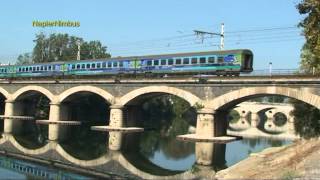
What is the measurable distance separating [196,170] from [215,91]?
13.1 meters

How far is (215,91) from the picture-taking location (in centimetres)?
4256

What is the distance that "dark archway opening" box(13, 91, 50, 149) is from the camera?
4524 centimetres

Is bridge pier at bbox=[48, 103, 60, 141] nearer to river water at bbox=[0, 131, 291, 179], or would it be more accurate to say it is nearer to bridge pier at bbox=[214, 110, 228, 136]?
river water at bbox=[0, 131, 291, 179]

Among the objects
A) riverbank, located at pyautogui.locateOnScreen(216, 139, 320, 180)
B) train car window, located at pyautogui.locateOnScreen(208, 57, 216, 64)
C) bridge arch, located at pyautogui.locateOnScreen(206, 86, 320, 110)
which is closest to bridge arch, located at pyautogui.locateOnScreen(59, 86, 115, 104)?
train car window, located at pyautogui.locateOnScreen(208, 57, 216, 64)

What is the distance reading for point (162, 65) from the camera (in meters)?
48.3

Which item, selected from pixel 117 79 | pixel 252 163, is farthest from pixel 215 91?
→ pixel 252 163

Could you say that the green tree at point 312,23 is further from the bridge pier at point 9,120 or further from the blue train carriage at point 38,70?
the blue train carriage at point 38,70

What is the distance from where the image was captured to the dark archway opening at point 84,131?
3947cm

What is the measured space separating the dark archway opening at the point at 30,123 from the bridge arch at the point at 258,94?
594 inches

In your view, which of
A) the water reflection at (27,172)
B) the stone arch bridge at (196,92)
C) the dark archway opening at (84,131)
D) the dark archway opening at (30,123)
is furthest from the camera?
the dark archway opening at (30,123)

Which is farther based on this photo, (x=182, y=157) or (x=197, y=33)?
(x=197, y=33)

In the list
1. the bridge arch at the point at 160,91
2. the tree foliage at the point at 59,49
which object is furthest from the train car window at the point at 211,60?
the tree foliage at the point at 59,49

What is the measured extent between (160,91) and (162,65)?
8.84ft

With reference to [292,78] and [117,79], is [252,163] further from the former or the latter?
[117,79]
